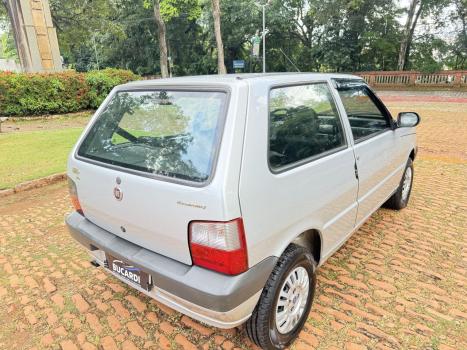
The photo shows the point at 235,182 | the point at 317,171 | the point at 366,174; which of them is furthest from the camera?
the point at 366,174

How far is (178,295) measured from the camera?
1.90 meters

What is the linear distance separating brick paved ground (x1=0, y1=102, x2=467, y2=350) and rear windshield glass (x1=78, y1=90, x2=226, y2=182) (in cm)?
121

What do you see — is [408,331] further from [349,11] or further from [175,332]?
[349,11]

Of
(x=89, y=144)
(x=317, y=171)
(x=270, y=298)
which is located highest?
(x=89, y=144)

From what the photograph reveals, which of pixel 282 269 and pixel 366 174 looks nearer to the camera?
pixel 282 269

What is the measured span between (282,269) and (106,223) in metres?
1.25

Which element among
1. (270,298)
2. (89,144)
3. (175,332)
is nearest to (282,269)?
(270,298)

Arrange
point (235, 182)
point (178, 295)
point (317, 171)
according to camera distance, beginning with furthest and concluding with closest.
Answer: point (317, 171) → point (178, 295) → point (235, 182)

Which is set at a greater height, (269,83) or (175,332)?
(269,83)

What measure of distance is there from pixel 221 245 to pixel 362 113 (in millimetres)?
2174

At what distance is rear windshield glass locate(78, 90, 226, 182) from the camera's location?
1.92m

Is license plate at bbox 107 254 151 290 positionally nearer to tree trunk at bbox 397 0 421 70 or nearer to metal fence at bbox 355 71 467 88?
metal fence at bbox 355 71 467 88

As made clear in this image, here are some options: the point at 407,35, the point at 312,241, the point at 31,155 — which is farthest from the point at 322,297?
the point at 407,35

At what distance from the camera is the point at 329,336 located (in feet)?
7.79
